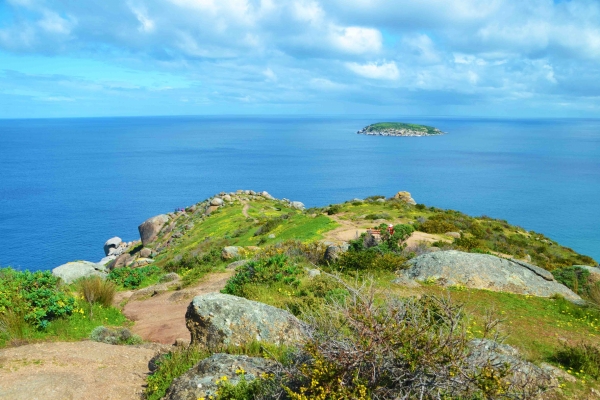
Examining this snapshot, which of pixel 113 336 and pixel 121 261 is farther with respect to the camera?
pixel 121 261

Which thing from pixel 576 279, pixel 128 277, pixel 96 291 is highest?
pixel 96 291

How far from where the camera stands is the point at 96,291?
1502cm

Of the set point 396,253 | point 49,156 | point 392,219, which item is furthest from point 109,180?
point 396,253

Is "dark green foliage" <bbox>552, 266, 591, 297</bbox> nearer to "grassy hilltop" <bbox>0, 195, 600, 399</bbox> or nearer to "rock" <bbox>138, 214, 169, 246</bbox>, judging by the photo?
"grassy hilltop" <bbox>0, 195, 600, 399</bbox>

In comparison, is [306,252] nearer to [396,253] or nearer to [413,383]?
[396,253]

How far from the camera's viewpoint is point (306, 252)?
72.3ft

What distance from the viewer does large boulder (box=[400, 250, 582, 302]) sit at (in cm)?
1783

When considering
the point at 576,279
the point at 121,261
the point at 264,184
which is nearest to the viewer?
the point at 576,279

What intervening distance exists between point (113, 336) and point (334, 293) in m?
6.68

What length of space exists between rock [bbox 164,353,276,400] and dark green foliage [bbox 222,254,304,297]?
25.6 ft

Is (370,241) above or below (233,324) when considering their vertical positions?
below

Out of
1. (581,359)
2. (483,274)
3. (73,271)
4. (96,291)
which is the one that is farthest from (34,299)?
(483,274)

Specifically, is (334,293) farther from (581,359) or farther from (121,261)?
(121,261)

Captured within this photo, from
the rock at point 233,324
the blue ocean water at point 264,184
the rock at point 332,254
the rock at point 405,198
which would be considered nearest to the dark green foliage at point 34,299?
the rock at point 233,324
